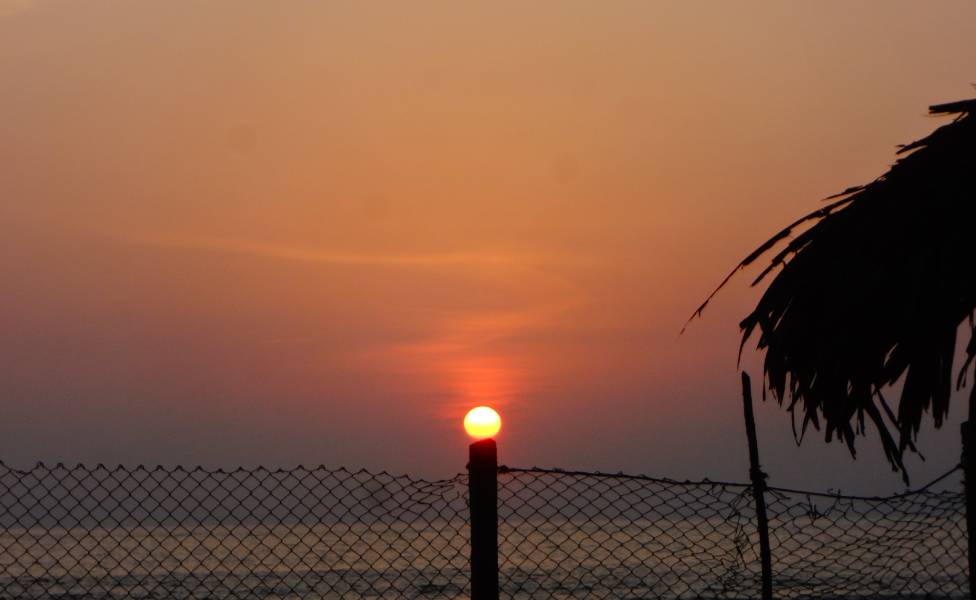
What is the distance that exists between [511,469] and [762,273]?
1.88 metres

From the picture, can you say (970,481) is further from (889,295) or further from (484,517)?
(484,517)

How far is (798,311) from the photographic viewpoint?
521cm

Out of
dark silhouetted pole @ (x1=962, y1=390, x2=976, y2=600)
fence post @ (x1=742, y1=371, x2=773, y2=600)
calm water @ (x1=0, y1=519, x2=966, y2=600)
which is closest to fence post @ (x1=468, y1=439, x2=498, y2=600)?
calm water @ (x1=0, y1=519, x2=966, y2=600)

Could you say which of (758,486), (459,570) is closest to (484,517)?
(758,486)

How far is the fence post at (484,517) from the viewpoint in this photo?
4.41 meters

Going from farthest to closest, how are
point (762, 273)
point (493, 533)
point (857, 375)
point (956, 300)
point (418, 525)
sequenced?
point (418, 525), point (762, 273), point (857, 375), point (956, 300), point (493, 533)

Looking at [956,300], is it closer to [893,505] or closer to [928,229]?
[928,229]

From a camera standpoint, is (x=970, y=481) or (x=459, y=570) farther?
(x=459, y=570)

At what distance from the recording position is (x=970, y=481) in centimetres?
471

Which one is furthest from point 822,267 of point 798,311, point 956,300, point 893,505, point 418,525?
point 418,525

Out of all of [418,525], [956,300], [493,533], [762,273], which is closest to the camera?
[493,533]

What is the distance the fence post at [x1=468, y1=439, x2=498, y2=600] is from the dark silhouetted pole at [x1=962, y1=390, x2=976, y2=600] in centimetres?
203

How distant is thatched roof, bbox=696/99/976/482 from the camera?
15.8 feet

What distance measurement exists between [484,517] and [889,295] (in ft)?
6.77
